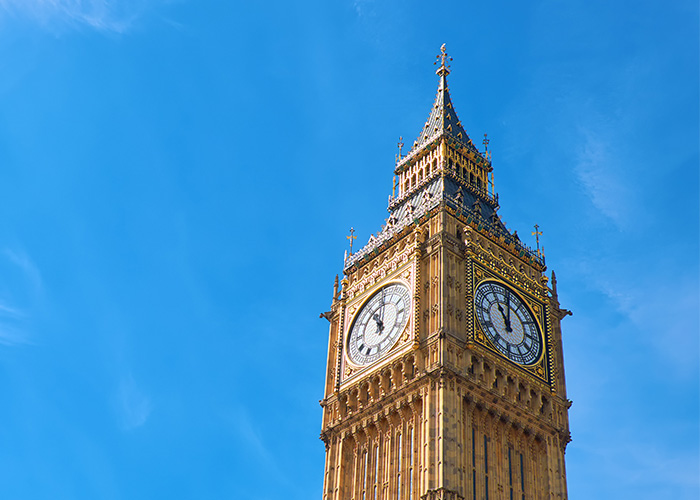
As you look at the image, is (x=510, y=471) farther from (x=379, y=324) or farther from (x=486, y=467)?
(x=379, y=324)

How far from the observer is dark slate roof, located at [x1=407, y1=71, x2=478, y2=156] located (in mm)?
93062

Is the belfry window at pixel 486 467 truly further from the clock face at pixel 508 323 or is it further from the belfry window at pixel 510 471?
the clock face at pixel 508 323

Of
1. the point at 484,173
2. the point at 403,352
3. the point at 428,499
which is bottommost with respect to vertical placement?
the point at 428,499

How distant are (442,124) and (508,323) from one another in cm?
2450

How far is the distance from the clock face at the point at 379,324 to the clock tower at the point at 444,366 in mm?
107

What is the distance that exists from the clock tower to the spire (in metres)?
8.36

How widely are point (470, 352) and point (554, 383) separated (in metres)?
8.49

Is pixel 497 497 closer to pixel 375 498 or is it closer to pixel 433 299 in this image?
pixel 375 498

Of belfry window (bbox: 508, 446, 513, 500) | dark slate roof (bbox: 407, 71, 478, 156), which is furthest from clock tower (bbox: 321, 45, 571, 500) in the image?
dark slate roof (bbox: 407, 71, 478, 156)

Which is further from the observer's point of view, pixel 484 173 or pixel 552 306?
pixel 484 173

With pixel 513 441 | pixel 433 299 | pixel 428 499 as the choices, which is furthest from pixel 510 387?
pixel 428 499

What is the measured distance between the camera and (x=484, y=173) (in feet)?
305

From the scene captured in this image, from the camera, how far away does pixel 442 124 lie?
307 ft

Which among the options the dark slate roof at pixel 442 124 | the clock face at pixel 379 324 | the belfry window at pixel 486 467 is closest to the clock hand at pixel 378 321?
the clock face at pixel 379 324
